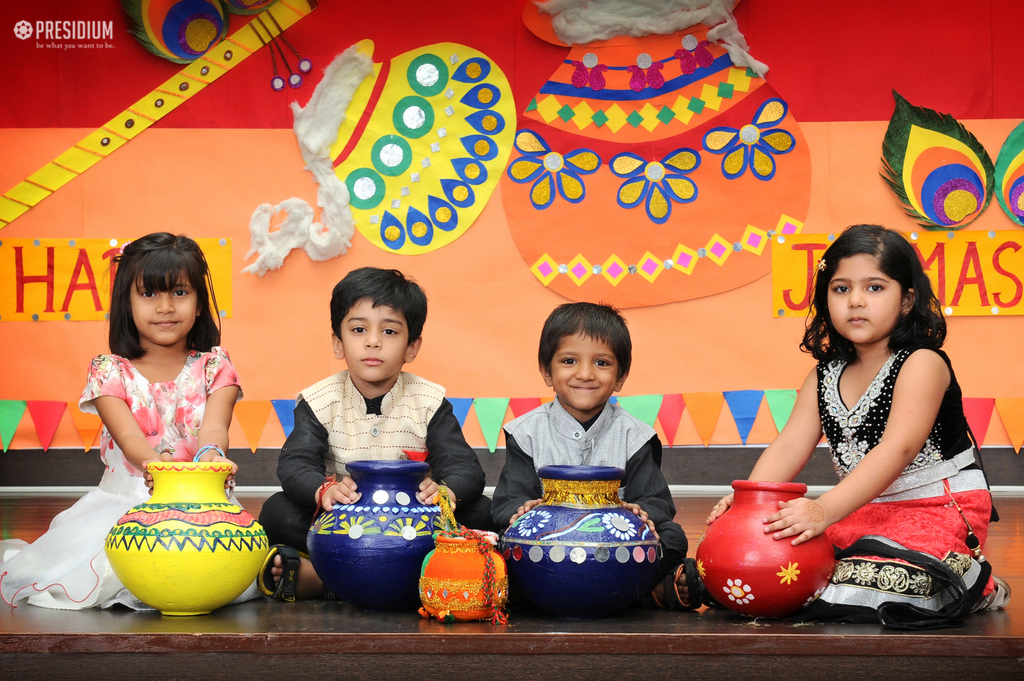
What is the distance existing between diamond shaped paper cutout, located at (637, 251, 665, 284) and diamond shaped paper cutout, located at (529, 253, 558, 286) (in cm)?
39

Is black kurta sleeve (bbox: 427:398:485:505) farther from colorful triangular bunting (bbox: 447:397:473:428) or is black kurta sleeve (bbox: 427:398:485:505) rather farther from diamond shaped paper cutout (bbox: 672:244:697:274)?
diamond shaped paper cutout (bbox: 672:244:697:274)

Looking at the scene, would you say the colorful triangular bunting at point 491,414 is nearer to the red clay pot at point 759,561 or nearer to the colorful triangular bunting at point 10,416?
the colorful triangular bunting at point 10,416

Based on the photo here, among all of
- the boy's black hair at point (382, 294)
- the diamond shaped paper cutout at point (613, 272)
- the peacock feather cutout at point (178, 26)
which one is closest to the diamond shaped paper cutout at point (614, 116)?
the diamond shaped paper cutout at point (613, 272)

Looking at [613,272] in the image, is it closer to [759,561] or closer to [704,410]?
[704,410]

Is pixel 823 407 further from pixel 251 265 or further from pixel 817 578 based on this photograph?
pixel 251 265

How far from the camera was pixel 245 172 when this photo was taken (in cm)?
446

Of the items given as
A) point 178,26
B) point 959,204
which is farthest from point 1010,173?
point 178,26

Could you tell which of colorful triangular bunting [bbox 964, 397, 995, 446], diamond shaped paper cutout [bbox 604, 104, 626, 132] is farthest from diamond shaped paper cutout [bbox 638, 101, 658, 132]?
colorful triangular bunting [bbox 964, 397, 995, 446]

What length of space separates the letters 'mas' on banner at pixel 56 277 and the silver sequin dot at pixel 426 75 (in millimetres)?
1165

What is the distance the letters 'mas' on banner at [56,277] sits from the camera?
4.46 meters

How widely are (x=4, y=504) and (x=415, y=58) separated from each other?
2.62 metres

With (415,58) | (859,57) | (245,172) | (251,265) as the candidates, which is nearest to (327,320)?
(251,265)

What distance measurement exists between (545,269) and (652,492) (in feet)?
7.68

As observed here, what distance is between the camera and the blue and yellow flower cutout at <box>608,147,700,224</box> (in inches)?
172
